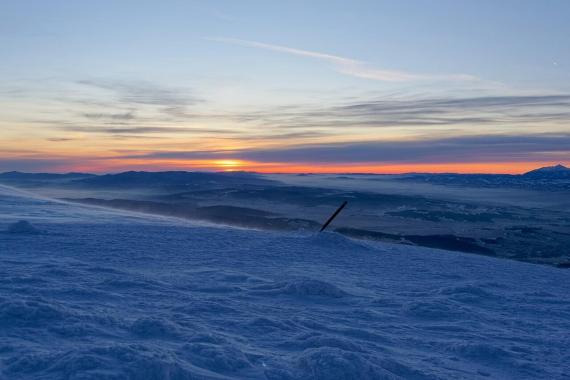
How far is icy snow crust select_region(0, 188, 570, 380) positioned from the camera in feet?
15.6

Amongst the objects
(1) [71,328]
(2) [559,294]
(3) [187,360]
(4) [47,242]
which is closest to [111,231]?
(4) [47,242]

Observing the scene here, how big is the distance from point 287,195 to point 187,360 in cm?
6142

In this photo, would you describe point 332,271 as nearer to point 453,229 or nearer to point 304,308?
point 304,308

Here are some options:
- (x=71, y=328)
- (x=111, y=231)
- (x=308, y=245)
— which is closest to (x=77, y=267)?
(x=71, y=328)

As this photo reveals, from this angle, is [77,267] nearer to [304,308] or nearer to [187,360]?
[304,308]

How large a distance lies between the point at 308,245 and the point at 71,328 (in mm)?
7347

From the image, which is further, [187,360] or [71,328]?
[71,328]

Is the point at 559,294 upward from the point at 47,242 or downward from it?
downward

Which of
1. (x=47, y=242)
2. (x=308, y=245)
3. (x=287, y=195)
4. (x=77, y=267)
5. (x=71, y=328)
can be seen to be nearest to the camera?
(x=71, y=328)

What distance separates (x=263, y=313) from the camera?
6613mm

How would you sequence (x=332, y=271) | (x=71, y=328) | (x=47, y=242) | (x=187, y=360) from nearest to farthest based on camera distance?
(x=187, y=360) → (x=71, y=328) → (x=332, y=271) → (x=47, y=242)

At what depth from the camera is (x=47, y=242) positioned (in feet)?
34.6

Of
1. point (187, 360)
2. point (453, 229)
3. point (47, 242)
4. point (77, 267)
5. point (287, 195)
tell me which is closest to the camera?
point (187, 360)

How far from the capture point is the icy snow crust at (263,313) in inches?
187
